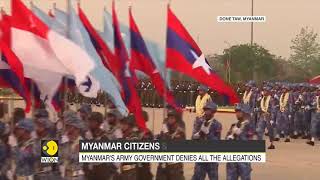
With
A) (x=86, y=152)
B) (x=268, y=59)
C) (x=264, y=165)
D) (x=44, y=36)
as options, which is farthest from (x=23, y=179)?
(x=268, y=59)

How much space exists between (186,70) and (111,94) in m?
1.33

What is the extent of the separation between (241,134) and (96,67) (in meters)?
2.23

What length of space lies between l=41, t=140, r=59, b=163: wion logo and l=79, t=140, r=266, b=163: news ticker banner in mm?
329

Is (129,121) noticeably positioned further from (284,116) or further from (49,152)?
(284,116)

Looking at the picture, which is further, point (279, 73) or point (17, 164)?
point (279, 73)

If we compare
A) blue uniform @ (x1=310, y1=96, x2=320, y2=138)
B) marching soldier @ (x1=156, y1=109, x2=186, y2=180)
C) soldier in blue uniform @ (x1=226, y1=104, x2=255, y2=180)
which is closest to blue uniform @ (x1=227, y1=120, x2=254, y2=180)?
soldier in blue uniform @ (x1=226, y1=104, x2=255, y2=180)

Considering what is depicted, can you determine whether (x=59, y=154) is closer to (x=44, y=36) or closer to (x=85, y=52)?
(x=85, y=52)

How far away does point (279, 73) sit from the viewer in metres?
50.7

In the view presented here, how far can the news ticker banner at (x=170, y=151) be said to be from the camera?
734cm

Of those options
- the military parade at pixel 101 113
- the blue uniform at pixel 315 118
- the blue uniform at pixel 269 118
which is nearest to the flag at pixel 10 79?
the military parade at pixel 101 113

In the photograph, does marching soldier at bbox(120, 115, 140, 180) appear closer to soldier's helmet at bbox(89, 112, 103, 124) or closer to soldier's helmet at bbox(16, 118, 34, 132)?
soldier's helmet at bbox(89, 112, 103, 124)

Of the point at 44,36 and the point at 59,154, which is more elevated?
the point at 44,36

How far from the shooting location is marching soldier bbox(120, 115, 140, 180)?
27.1ft

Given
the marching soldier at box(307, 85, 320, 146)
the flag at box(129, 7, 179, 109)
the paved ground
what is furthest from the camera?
the marching soldier at box(307, 85, 320, 146)
